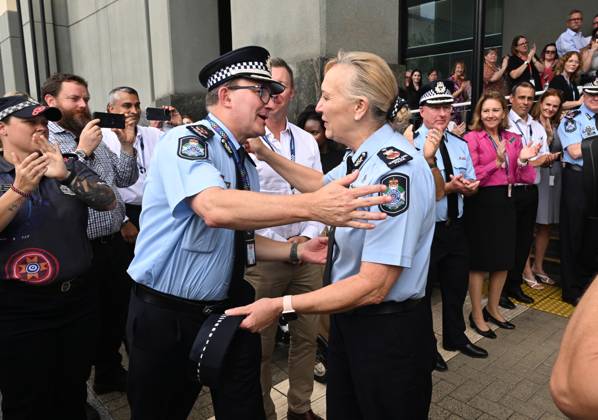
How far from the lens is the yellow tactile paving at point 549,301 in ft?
15.2

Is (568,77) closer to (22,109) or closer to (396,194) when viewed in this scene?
(396,194)

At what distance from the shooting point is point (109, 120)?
3178 mm

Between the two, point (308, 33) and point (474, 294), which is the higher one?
point (308, 33)

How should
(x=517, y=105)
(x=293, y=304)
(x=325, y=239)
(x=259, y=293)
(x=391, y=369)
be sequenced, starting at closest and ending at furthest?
(x=293, y=304), (x=391, y=369), (x=325, y=239), (x=259, y=293), (x=517, y=105)

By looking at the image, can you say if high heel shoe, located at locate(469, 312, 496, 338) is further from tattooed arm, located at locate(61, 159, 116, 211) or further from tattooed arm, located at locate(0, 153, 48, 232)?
tattooed arm, located at locate(0, 153, 48, 232)

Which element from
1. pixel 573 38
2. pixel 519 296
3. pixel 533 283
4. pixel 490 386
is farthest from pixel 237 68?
pixel 573 38

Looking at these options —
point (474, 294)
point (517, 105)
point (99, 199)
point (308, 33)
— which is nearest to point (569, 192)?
point (517, 105)

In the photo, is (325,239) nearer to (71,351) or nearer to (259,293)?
(259,293)

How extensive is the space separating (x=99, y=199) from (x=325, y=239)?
1227 millimetres

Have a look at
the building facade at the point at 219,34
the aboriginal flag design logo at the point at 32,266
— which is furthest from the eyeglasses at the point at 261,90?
the building facade at the point at 219,34

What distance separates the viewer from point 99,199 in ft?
8.09

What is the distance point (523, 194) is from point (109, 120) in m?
3.87

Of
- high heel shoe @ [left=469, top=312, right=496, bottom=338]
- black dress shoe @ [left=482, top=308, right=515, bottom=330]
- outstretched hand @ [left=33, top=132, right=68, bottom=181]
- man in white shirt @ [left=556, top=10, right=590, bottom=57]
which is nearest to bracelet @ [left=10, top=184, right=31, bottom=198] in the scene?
outstretched hand @ [left=33, top=132, right=68, bottom=181]

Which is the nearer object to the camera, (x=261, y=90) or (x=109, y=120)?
(x=261, y=90)
